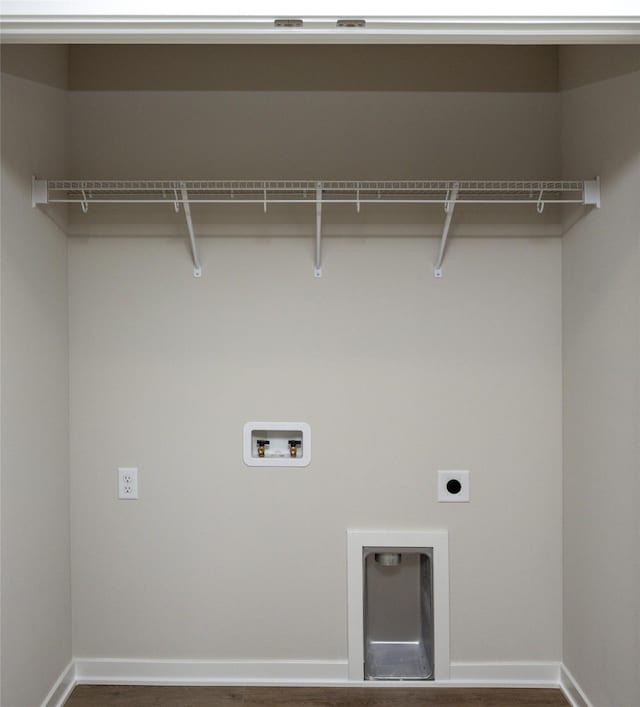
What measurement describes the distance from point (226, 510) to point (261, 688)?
0.66 meters

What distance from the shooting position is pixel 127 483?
7.04 feet

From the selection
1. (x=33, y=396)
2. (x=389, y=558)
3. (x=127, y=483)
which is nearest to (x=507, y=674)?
(x=389, y=558)

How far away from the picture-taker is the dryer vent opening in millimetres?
2217

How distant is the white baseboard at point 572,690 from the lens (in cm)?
194

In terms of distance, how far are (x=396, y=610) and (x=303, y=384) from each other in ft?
3.22

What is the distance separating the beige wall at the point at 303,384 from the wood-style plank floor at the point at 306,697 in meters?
0.12

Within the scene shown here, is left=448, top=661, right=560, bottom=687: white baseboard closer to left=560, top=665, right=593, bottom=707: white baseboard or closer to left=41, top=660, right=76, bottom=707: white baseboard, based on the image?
left=560, top=665, right=593, bottom=707: white baseboard

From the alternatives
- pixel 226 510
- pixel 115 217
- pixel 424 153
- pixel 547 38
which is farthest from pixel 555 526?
pixel 115 217

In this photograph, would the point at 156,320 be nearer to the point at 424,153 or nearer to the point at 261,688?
the point at 424,153

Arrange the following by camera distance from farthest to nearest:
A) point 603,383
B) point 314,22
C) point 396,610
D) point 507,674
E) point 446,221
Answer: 1. point 396,610
2. point 507,674
3. point 446,221
4. point 603,383
5. point 314,22

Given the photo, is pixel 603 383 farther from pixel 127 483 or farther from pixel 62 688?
pixel 62 688

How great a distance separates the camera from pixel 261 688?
2113 millimetres

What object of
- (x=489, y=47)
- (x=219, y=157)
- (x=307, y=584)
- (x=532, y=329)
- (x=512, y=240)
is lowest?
(x=307, y=584)

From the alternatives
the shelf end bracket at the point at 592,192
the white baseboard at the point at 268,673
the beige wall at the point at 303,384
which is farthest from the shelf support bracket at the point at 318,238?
the white baseboard at the point at 268,673
